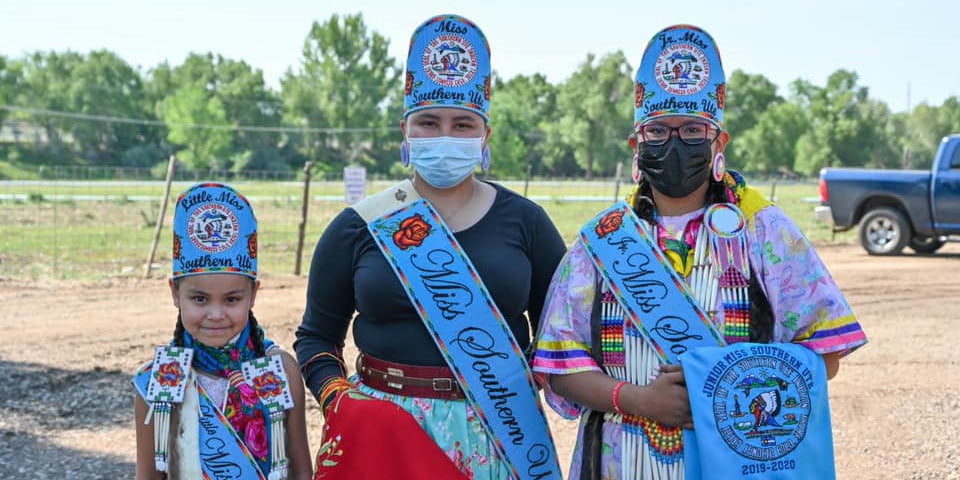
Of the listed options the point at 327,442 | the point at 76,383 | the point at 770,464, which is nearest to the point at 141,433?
the point at 327,442

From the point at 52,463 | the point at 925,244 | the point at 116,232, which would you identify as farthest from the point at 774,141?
the point at 52,463

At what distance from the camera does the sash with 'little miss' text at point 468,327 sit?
8.49ft

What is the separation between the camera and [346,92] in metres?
65.9

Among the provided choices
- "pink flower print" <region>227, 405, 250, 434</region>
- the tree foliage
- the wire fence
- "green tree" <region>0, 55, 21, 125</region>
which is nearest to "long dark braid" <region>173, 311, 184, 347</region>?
"pink flower print" <region>227, 405, 250, 434</region>

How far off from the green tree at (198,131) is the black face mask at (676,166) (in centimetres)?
6055

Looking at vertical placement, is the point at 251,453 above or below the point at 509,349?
below

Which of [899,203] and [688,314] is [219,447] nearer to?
[688,314]

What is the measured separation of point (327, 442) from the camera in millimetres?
2596

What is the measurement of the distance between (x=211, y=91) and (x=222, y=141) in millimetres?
17546

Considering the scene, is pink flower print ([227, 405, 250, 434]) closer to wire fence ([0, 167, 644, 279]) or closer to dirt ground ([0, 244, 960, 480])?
dirt ground ([0, 244, 960, 480])

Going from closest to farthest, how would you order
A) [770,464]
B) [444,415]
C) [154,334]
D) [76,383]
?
[770,464]
[444,415]
[76,383]
[154,334]

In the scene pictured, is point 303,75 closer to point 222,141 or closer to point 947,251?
point 222,141

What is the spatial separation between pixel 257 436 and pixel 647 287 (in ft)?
4.13

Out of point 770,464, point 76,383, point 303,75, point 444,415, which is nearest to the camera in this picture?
point 770,464
